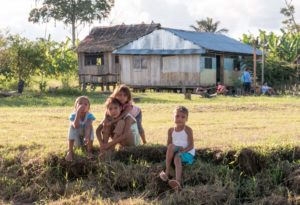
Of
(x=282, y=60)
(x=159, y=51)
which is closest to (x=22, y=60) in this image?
(x=159, y=51)

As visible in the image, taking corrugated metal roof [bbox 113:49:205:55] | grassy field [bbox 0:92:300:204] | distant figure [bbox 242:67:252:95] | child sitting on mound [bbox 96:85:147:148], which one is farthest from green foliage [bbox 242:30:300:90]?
child sitting on mound [bbox 96:85:147:148]

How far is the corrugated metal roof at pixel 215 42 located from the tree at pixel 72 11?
638 inches

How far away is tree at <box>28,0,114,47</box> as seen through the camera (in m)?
45.7

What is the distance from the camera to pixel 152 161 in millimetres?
7406

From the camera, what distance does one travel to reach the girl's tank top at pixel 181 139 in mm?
7018

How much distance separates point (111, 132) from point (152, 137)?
124 centimetres

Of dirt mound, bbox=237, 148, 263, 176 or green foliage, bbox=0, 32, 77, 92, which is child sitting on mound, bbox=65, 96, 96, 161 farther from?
green foliage, bbox=0, 32, 77, 92

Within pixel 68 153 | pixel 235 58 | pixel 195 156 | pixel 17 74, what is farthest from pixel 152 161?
pixel 235 58

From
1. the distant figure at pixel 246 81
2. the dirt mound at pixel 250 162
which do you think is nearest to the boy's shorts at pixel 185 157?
the dirt mound at pixel 250 162

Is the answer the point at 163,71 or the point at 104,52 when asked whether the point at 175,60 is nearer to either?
the point at 163,71

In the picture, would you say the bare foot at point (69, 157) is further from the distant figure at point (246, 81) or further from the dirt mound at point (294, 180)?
the distant figure at point (246, 81)

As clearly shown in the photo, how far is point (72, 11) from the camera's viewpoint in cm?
4612

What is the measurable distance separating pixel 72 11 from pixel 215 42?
1970 cm

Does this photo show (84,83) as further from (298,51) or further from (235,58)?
(298,51)
